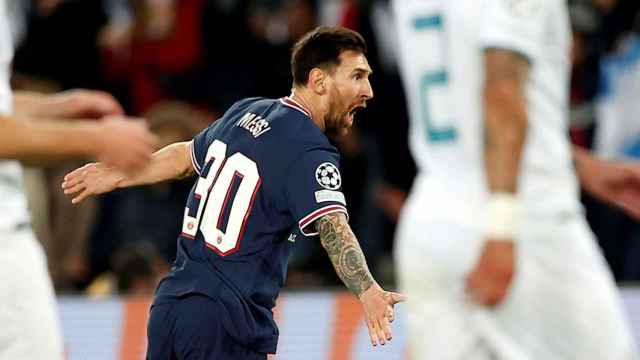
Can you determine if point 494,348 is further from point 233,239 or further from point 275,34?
point 275,34

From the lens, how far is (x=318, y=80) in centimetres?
441

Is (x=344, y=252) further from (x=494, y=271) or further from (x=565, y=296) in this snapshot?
(x=565, y=296)

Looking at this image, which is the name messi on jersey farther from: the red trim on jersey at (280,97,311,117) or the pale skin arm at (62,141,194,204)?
the pale skin arm at (62,141,194,204)

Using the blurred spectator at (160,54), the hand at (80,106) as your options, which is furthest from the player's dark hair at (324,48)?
the blurred spectator at (160,54)

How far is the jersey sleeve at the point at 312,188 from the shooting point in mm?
4156

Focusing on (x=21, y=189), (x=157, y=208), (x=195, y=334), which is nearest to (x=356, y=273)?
(x=195, y=334)

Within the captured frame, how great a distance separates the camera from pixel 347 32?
443 centimetres

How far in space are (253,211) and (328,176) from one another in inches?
9.5

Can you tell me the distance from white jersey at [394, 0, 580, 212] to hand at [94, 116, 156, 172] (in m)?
1.50

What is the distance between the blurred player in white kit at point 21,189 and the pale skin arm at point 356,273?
57cm

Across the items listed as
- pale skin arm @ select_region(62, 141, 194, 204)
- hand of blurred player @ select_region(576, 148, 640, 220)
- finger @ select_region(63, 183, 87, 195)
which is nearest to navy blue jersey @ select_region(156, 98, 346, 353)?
pale skin arm @ select_region(62, 141, 194, 204)

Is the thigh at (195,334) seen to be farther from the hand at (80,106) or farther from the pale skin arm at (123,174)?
the hand at (80,106)

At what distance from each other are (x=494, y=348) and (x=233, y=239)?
115 cm

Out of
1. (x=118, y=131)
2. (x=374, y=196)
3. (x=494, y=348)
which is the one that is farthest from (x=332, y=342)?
(x=118, y=131)
